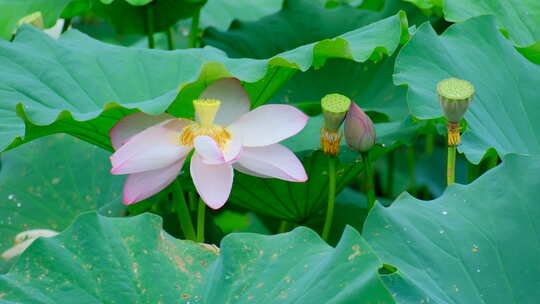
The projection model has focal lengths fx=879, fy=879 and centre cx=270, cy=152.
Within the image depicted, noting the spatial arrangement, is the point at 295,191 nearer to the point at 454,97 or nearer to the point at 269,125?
the point at 269,125

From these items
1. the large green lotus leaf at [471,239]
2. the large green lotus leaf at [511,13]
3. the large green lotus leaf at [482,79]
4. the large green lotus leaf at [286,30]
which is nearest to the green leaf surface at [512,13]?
the large green lotus leaf at [511,13]

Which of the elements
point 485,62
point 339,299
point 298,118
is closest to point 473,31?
point 485,62

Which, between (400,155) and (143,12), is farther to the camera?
(400,155)

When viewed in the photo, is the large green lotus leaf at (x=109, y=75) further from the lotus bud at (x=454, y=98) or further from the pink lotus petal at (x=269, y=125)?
the lotus bud at (x=454, y=98)

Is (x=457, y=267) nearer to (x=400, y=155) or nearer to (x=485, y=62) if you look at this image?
(x=485, y=62)

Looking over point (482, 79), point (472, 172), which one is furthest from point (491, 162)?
point (482, 79)

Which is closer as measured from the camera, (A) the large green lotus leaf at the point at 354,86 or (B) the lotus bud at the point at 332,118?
(B) the lotus bud at the point at 332,118
